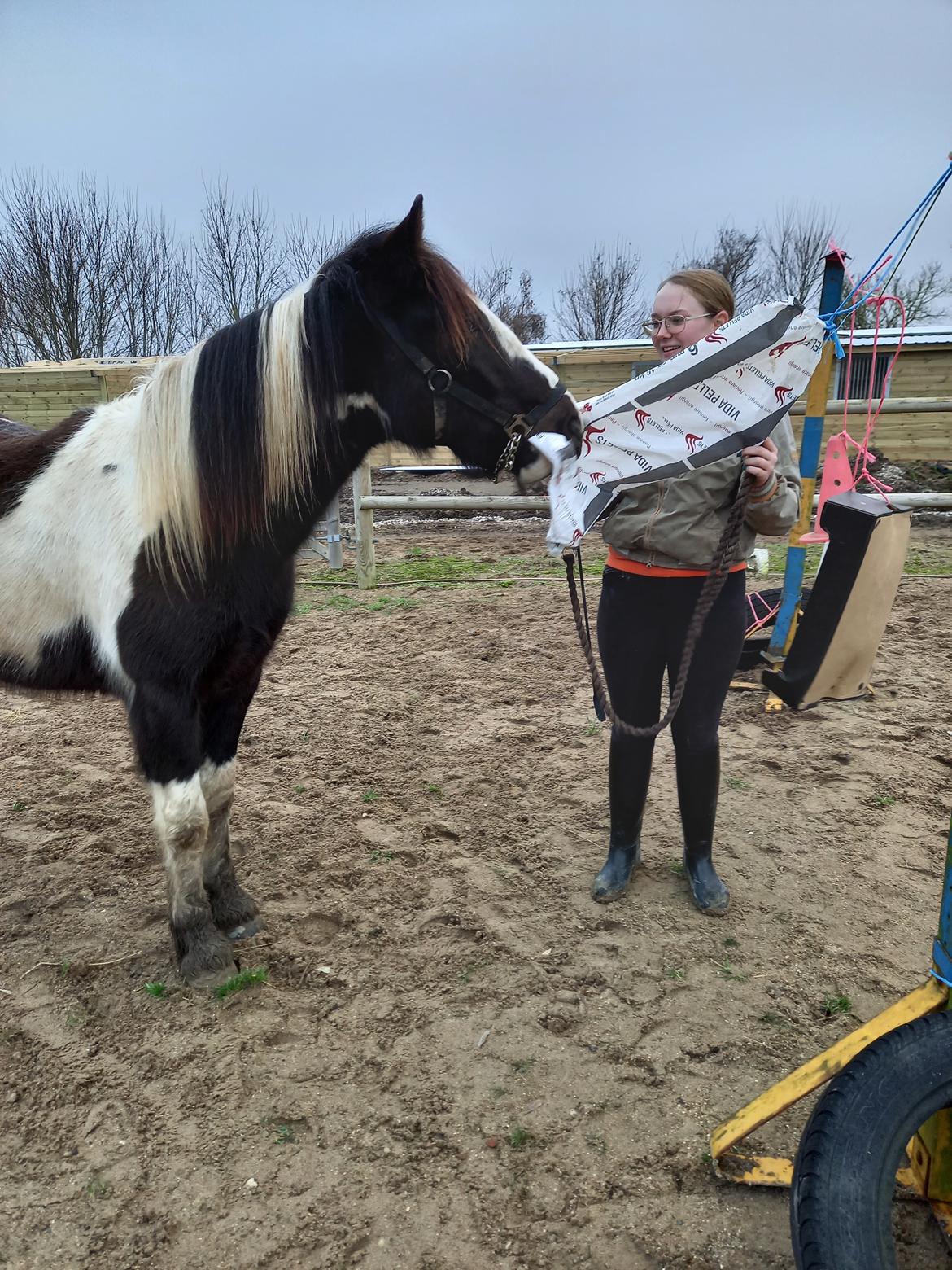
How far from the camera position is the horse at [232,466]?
6.31 ft

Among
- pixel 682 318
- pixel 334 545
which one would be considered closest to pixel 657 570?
pixel 682 318

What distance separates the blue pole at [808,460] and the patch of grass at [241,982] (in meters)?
3.05

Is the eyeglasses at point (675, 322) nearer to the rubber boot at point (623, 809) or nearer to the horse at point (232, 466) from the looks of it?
the horse at point (232, 466)

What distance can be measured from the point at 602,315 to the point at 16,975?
98.1 feet

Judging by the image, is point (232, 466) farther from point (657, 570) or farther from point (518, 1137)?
point (518, 1137)

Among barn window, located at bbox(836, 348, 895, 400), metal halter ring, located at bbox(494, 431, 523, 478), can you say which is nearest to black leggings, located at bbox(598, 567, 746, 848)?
metal halter ring, located at bbox(494, 431, 523, 478)

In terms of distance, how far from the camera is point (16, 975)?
7.43ft

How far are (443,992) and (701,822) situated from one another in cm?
99

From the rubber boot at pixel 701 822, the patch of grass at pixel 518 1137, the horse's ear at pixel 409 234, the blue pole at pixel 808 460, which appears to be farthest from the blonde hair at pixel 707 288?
the patch of grass at pixel 518 1137

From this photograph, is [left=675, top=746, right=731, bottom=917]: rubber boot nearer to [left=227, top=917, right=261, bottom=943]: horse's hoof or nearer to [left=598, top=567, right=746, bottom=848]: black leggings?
[left=598, top=567, right=746, bottom=848]: black leggings

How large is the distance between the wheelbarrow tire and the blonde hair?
1.84m

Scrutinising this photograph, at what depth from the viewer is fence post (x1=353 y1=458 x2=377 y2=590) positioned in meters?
6.55

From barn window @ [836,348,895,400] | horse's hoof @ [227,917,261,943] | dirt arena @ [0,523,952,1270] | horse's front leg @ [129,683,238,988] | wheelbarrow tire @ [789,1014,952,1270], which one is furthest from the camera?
barn window @ [836,348,895,400]

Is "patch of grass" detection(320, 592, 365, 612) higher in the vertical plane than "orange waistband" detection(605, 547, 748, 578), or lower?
lower
